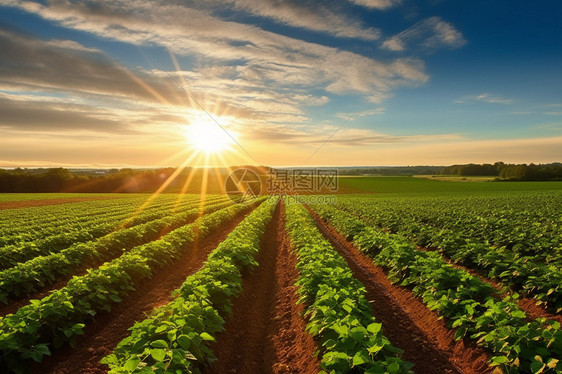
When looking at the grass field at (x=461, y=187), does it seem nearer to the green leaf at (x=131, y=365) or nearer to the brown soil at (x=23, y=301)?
the brown soil at (x=23, y=301)

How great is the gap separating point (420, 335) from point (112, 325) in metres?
7.30

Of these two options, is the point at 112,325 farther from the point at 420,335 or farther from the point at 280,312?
the point at 420,335

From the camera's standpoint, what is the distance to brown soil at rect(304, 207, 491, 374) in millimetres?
5863

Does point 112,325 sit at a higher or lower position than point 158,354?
lower

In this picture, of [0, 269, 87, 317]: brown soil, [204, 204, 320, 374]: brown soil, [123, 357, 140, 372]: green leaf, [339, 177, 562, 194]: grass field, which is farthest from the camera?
[339, 177, 562, 194]: grass field

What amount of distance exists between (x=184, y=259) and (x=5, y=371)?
9504 mm

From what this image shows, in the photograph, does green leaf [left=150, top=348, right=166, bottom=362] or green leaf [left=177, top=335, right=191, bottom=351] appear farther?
green leaf [left=177, top=335, right=191, bottom=351]

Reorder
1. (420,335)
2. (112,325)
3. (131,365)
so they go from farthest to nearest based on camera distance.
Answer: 1. (112,325)
2. (420,335)
3. (131,365)

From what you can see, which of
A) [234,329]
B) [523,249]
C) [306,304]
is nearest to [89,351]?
[234,329]

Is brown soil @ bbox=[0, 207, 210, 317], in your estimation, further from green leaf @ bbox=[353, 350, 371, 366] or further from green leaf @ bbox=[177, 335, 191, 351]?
green leaf @ bbox=[353, 350, 371, 366]

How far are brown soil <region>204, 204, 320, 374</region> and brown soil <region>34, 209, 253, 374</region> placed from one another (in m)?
1.95

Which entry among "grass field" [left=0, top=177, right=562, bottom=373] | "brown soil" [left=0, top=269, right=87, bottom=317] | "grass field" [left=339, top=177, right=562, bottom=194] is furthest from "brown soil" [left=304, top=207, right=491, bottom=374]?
"grass field" [left=339, top=177, right=562, bottom=194]

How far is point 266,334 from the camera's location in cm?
751

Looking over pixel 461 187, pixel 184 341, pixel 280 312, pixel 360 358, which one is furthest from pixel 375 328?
pixel 461 187
